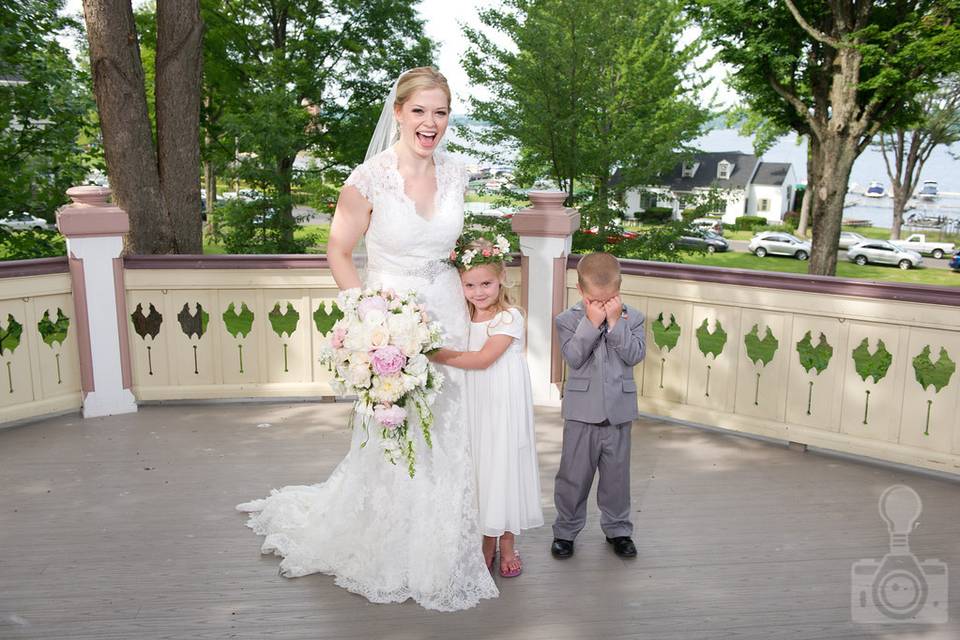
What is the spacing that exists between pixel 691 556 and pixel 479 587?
1.05 m

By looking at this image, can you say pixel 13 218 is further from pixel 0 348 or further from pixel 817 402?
pixel 817 402

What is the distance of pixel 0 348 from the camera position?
534 cm

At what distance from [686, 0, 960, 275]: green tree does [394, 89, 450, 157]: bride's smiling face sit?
52.4 feet

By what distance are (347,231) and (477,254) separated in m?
0.55

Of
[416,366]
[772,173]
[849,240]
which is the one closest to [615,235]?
[416,366]

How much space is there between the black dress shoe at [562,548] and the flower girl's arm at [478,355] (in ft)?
3.24

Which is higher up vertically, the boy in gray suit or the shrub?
the shrub

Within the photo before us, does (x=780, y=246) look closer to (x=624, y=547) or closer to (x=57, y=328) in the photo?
(x=57, y=328)

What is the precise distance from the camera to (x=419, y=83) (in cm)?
311

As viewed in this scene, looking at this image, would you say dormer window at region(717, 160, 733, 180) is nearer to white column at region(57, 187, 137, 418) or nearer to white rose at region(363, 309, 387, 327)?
white column at region(57, 187, 137, 418)

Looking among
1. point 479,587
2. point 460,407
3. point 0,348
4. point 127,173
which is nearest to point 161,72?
point 127,173

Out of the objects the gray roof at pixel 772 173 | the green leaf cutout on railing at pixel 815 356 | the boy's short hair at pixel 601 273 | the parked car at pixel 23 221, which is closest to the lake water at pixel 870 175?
the gray roof at pixel 772 173

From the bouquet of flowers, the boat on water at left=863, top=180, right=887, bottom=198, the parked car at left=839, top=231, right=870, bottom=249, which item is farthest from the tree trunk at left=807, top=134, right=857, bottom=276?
the boat on water at left=863, top=180, right=887, bottom=198

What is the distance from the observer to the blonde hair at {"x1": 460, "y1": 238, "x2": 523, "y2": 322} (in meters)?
3.20
